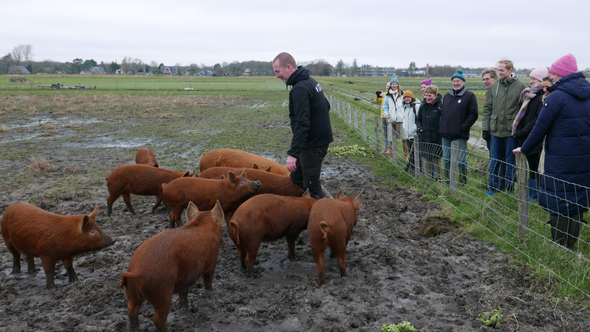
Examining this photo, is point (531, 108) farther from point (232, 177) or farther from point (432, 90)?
point (232, 177)

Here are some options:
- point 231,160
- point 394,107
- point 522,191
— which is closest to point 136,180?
point 231,160

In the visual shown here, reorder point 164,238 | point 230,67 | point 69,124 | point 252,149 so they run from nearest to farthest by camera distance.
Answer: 1. point 164,238
2. point 252,149
3. point 69,124
4. point 230,67

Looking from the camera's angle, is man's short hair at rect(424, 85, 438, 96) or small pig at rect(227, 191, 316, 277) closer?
small pig at rect(227, 191, 316, 277)

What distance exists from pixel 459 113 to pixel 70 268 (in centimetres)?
666

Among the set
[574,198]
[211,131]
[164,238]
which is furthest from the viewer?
[211,131]

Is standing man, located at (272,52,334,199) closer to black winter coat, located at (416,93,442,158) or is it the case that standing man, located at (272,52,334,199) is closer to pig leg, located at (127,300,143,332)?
pig leg, located at (127,300,143,332)

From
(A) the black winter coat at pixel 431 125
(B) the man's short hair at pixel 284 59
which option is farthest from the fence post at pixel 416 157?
(B) the man's short hair at pixel 284 59

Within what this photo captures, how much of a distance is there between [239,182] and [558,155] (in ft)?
12.9

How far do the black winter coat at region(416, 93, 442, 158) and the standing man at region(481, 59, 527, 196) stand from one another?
1.13m

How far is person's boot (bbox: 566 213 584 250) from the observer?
496 cm

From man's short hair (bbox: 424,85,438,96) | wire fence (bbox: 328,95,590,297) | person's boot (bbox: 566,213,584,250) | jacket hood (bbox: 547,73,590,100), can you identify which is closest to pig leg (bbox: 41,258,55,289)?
wire fence (bbox: 328,95,590,297)

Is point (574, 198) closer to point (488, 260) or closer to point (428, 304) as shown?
point (488, 260)

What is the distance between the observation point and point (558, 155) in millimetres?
4938

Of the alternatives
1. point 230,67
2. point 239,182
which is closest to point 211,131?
point 239,182
